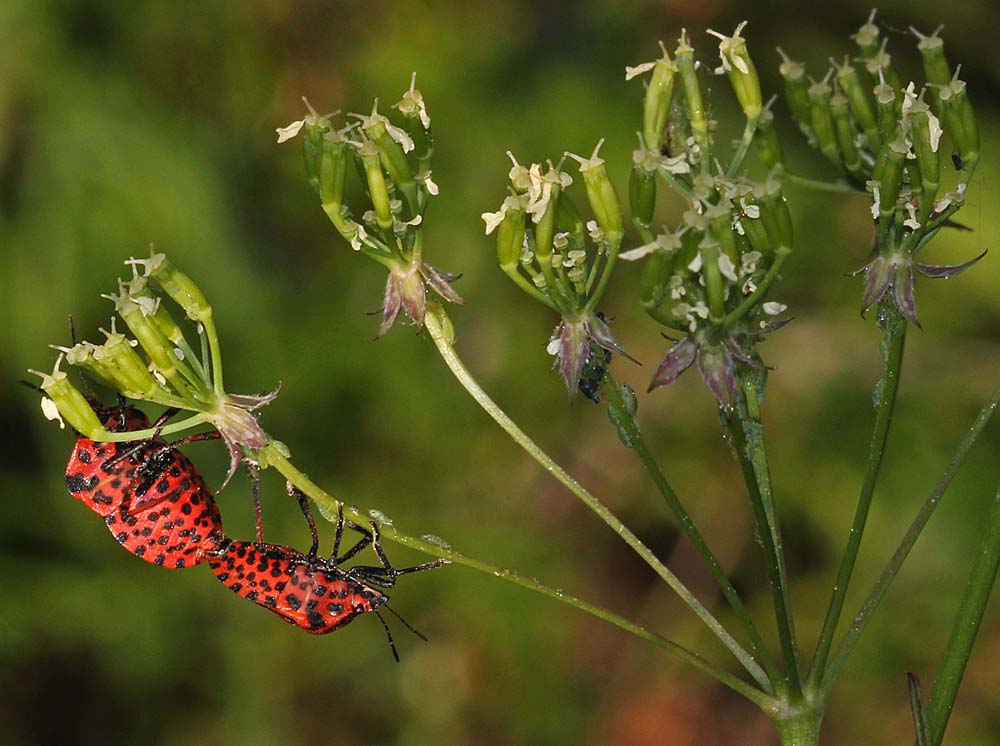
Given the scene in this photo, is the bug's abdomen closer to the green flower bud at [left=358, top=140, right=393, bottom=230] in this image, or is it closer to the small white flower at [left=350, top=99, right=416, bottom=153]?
the green flower bud at [left=358, top=140, right=393, bottom=230]

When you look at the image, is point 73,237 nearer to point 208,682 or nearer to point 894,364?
point 208,682

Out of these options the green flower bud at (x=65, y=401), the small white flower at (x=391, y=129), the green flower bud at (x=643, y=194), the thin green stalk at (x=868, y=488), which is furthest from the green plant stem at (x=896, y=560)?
the green flower bud at (x=65, y=401)

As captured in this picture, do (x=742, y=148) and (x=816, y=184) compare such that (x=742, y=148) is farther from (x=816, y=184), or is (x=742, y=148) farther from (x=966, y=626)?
(x=966, y=626)

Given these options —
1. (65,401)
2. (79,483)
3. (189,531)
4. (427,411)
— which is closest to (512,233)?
(65,401)

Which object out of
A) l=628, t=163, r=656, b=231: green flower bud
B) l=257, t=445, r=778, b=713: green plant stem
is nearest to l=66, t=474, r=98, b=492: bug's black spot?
l=257, t=445, r=778, b=713: green plant stem

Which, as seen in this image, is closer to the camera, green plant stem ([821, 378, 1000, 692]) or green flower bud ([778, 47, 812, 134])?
green plant stem ([821, 378, 1000, 692])

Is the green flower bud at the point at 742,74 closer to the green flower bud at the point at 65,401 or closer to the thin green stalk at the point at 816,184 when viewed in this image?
the thin green stalk at the point at 816,184

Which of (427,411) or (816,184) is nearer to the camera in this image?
(816,184)
